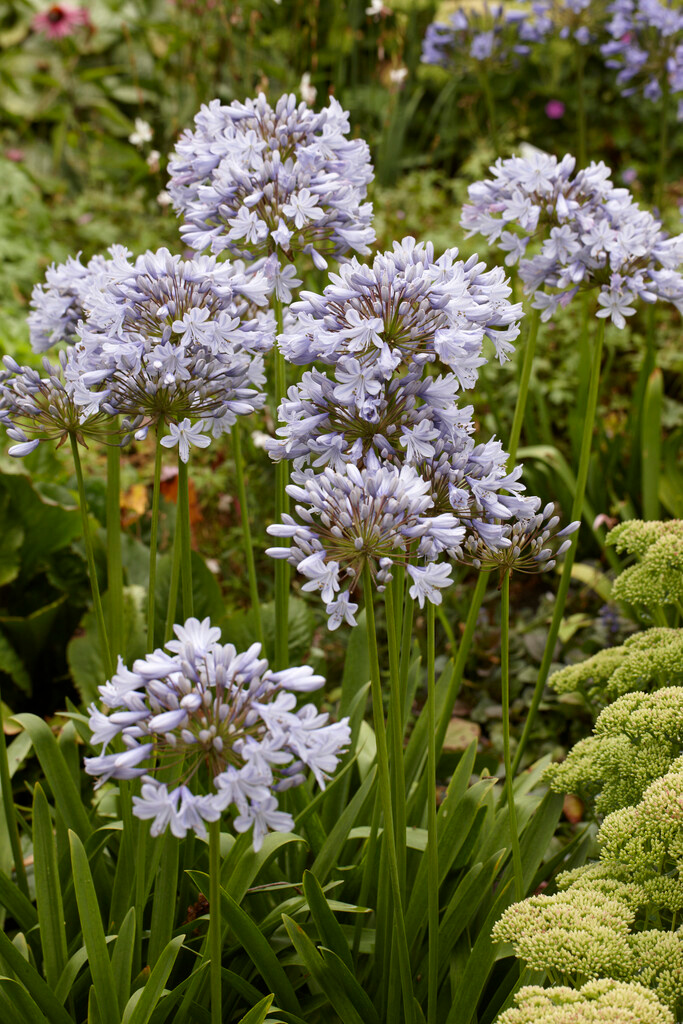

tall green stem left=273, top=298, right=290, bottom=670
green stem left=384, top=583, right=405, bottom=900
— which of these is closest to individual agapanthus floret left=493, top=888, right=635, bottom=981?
green stem left=384, top=583, right=405, bottom=900

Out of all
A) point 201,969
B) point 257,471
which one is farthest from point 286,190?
point 257,471

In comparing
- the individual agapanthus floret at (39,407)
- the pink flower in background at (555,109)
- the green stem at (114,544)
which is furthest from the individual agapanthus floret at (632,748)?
the pink flower in background at (555,109)

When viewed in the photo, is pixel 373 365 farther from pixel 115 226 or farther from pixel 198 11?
pixel 115 226

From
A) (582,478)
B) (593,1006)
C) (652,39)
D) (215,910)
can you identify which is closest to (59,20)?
(652,39)

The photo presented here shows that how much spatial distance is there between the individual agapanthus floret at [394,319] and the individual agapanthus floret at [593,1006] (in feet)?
3.63

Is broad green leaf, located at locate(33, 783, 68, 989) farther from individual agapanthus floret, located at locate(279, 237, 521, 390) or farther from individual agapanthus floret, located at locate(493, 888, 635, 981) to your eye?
individual agapanthus floret, located at locate(279, 237, 521, 390)

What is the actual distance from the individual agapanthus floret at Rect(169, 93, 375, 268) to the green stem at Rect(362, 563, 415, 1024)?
94 cm

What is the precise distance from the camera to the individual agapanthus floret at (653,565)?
243 cm

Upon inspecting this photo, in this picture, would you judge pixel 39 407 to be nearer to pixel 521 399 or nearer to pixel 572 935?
pixel 521 399

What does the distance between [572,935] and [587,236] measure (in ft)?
5.42

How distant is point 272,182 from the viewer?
7.16 feet

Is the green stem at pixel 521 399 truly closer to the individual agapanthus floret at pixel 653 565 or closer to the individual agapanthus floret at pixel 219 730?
the individual agapanthus floret at pixel 653 565

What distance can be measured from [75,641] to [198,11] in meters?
5.16

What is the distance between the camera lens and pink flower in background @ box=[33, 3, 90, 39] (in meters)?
8.37
